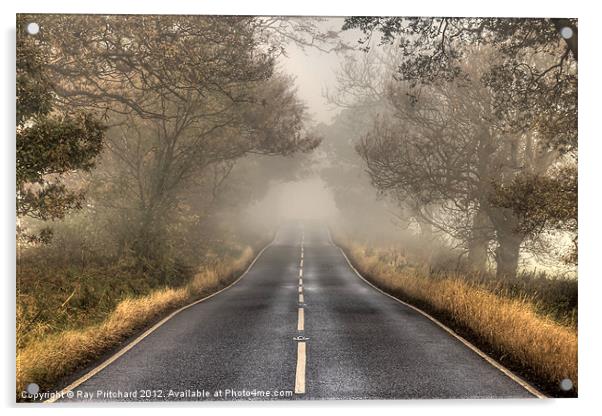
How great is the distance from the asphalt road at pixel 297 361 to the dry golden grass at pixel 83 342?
536 mm

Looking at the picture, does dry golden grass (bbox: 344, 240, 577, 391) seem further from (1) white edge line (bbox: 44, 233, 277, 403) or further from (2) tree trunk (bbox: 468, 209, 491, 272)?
(1) white edge line (bbox: 44, 233, 277, 403)

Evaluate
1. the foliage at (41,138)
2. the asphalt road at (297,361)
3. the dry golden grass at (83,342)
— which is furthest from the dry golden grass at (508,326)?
the foliage at (41,138)

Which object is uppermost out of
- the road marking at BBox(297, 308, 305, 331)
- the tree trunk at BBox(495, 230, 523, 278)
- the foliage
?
the foliage

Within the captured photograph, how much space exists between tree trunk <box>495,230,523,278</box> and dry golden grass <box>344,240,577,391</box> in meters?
1.77

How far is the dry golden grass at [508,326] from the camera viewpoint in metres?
7.98

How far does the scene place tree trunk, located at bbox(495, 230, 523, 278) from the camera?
48.5ft

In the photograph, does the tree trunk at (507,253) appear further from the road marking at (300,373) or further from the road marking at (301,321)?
the road marking at (300,373)

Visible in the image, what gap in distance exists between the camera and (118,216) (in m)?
15.2

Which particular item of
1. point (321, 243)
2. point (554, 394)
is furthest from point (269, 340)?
point (321, 243)

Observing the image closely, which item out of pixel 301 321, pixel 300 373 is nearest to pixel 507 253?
pixel 301 321

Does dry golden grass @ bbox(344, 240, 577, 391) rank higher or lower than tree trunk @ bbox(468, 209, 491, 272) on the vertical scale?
lower

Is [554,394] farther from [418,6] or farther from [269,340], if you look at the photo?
[418,6]

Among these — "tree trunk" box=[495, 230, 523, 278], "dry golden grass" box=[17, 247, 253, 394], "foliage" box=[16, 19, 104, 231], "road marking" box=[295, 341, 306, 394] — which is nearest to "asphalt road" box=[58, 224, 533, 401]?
"road marking" box=[295, 341, 306, 394]

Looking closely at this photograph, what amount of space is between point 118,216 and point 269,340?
7.94 m
